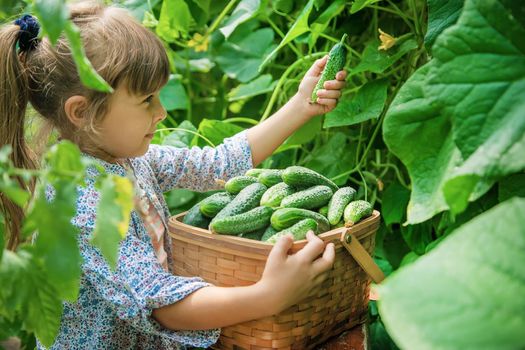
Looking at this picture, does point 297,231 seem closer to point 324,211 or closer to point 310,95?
point 324,211

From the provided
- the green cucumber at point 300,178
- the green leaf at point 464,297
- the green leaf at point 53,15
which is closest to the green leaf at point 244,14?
the green cucumber at point 300,178

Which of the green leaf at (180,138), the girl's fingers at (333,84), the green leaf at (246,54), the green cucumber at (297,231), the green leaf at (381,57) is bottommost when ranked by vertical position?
the green leaf at (180,138)

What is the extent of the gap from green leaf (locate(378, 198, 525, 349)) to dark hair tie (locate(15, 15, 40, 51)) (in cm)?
106

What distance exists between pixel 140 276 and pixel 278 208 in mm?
285

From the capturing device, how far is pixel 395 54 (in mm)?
1579

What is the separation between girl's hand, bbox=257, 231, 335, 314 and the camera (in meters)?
1.10

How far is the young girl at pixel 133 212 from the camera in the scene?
115cm

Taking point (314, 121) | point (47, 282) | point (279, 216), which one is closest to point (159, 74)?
point (279, 216)

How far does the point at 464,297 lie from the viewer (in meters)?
0.55

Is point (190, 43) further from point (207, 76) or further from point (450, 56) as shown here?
point (450, 56)

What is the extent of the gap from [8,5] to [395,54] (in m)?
1.20

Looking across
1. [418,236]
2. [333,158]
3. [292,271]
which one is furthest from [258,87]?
[292,271]

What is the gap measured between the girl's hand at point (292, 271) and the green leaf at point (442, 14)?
16.4 inches

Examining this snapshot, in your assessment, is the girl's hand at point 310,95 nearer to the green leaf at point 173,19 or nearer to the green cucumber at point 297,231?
the green cucumber at point 297,231
